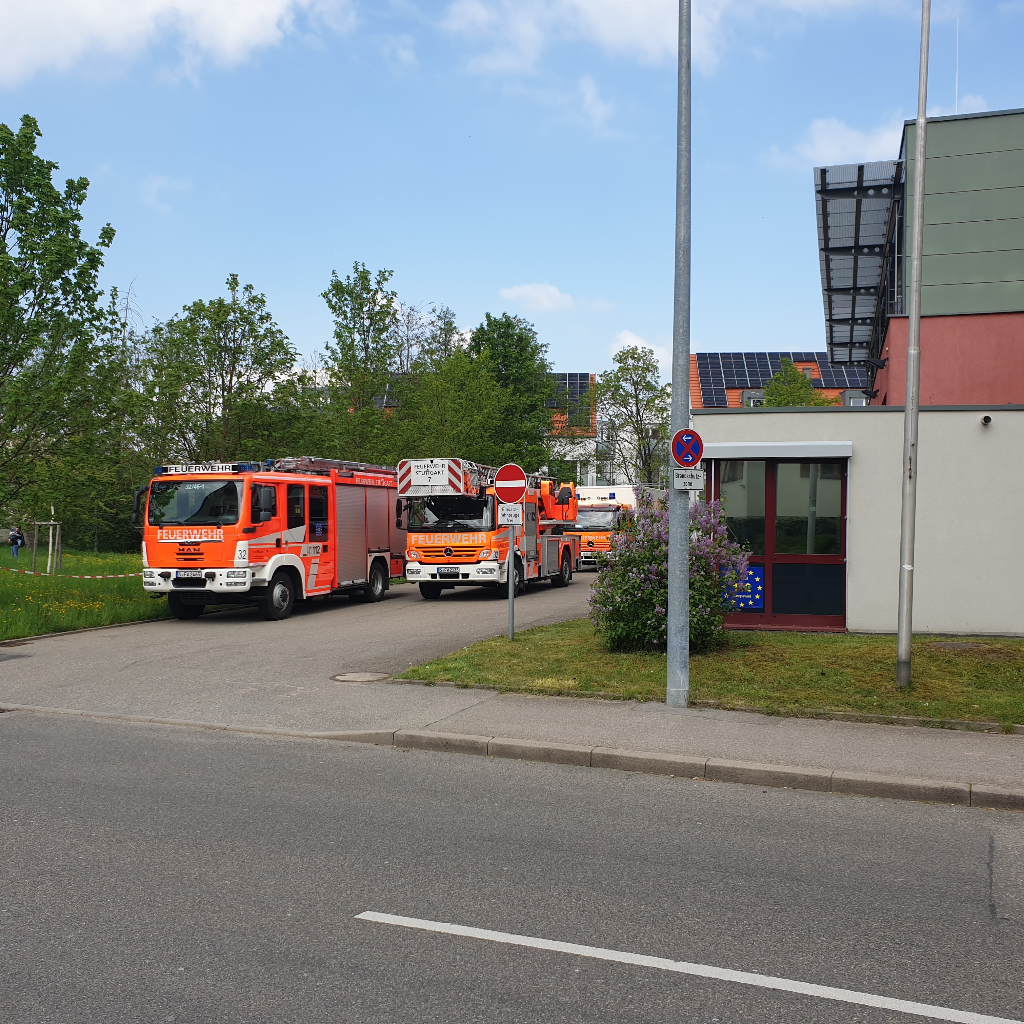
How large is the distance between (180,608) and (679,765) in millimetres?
13534

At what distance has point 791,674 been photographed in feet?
34.8

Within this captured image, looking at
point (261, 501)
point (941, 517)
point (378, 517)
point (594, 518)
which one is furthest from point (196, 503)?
point (594, 518)

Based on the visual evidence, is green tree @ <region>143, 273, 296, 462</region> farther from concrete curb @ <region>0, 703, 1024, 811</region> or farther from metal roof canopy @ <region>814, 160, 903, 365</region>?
concrete curb @ <region>0, 703, 1024, 811</region>

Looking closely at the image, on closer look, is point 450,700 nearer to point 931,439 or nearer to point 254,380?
point 931,439

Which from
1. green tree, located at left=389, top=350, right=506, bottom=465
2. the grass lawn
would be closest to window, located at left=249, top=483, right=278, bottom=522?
the grass lawn

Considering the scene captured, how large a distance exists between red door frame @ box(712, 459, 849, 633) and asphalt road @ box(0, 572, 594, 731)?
4037 millimetres

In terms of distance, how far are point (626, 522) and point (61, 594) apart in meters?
11.7

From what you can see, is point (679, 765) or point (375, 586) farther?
point (375, 586)

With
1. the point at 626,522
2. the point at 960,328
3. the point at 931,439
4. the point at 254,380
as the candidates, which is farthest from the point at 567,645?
the point at 254,380

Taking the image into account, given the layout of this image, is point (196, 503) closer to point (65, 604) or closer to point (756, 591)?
point (65, 604)

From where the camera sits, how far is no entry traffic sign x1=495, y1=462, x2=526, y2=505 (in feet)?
46.8

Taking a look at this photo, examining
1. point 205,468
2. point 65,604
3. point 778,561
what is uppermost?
point 205,468

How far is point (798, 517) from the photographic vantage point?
1413 cm

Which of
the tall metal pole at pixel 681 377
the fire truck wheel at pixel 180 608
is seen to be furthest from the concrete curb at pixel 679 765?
the fire truck wheel at pixel 180 608
